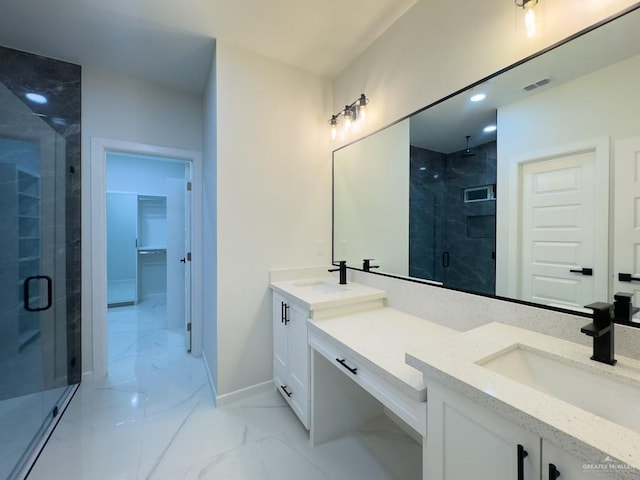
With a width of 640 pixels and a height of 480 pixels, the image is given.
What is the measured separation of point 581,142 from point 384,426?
1971 mm

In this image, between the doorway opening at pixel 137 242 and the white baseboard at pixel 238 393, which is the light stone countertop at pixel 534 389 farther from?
the doorway opening at pixel 137 242

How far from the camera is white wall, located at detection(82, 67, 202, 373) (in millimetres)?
A: 2436

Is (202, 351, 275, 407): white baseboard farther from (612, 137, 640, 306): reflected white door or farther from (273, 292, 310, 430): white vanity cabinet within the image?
(612, 137, 640, 306): reflected white door

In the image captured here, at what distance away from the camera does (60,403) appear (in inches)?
82.0

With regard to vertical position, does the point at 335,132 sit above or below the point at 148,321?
above

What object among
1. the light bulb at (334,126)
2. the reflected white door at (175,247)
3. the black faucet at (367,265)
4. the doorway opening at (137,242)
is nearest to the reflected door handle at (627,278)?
the black faucet at (367,265)

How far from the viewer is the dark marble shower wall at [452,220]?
A: 1436mm

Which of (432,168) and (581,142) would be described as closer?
(581,142)

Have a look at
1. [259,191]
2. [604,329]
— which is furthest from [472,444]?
[259,191]

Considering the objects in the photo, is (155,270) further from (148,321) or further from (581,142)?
(581,142)

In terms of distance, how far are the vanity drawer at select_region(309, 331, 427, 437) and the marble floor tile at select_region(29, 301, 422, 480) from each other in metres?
0.68

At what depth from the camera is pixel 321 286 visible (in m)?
2.29

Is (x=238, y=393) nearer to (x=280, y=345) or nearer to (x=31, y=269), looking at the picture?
(x=280, y=345)

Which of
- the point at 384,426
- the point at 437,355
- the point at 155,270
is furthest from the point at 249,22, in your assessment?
the point at 155,270
